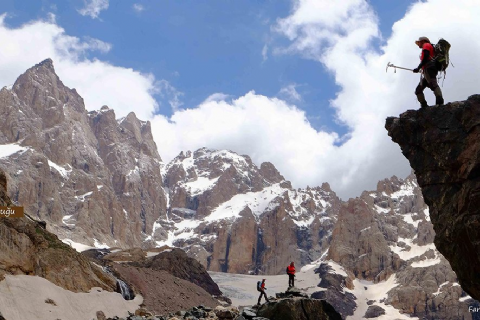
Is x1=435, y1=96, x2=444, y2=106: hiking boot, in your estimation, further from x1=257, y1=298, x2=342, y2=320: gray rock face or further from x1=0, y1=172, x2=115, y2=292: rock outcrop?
x1=0, y1=172, x2=115, y2=292: rock outcrop

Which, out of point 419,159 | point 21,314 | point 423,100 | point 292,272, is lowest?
point 21,314

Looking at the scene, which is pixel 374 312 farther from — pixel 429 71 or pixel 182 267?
pixel 429 71

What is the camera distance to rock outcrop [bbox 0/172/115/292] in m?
41.1

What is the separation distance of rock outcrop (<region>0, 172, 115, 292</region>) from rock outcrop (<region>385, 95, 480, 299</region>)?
29.4 meters

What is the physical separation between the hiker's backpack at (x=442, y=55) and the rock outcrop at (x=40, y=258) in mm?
30997

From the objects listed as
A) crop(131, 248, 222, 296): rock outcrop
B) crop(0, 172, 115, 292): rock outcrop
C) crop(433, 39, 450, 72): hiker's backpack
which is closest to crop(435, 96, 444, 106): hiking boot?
crop(433, 39, 450, 72): hiker's backpack

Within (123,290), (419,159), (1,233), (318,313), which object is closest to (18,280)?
(1,233)

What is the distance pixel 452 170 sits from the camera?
18578 millimetres

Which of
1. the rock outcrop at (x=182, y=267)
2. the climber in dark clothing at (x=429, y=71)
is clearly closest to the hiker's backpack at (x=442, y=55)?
the climber in dark clothing at (x=429, y=71)

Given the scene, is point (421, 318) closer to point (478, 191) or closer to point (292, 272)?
point (292, 272)

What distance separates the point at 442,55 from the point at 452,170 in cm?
384

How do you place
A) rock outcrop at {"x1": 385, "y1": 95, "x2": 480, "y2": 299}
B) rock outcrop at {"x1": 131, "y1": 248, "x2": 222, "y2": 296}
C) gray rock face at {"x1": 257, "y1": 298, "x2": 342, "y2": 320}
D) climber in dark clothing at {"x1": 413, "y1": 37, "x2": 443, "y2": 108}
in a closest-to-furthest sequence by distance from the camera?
rock outcrop at {"x1": 385, "y1": 95, "x2": 480, "y2": 299}
climber in dark clothing at {"x1": 413, "y1": 37, "x2": 443, "y2": 108}
gray rock face at {"x1": 257, "y1": 298, "x2": 342, "y2": 320}
rock outcrop at {"x1": 131, "y1": 248, "x2": 222, "y2": 296}

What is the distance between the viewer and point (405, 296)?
187m

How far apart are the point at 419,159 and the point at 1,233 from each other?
31.2 meters
